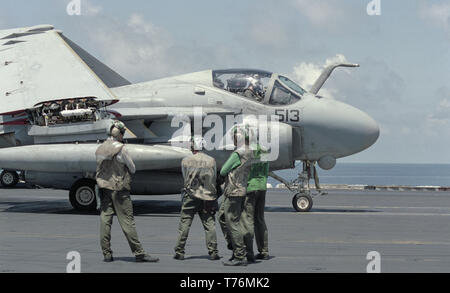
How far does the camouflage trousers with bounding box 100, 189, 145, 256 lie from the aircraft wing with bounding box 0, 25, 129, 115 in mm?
7258

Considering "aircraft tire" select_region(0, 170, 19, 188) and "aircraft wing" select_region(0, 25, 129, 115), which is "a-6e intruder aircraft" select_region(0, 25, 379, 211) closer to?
"aircraft wing" select_region(0, 25, 129, 115)

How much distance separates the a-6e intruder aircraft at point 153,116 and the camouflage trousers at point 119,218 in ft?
23.0

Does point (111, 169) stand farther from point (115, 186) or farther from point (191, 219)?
point (191, 219)

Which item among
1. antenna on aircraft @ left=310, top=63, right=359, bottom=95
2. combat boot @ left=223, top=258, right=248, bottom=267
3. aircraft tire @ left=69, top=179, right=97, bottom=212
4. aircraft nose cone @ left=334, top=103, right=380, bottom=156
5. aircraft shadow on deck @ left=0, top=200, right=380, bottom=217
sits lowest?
combat boot @ left=223, top=258, right=248, bottom=267

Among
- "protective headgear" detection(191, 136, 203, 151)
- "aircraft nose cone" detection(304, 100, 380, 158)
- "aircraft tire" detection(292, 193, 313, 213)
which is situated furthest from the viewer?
"aircraft tire" detection(292, 193, 313, 213)

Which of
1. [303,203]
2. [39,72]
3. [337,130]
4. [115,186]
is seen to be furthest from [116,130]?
[303,203]

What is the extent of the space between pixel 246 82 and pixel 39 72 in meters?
5.84

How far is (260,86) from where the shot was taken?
17.0m

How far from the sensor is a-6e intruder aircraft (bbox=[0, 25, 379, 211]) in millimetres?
16266

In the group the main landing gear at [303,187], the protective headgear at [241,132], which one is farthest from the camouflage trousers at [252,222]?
the main landing gear at [303,187]

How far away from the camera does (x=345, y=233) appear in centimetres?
1224

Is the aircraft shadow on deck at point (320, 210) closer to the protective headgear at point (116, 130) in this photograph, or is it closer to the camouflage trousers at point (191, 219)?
the camouflage trousers at point (191, 219)

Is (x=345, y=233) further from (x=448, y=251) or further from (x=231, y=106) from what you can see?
(x=231, y=106)

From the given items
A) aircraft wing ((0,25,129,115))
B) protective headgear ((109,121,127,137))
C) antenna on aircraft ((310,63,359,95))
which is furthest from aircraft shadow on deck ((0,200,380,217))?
protective headgear ((109,121,127,137))
